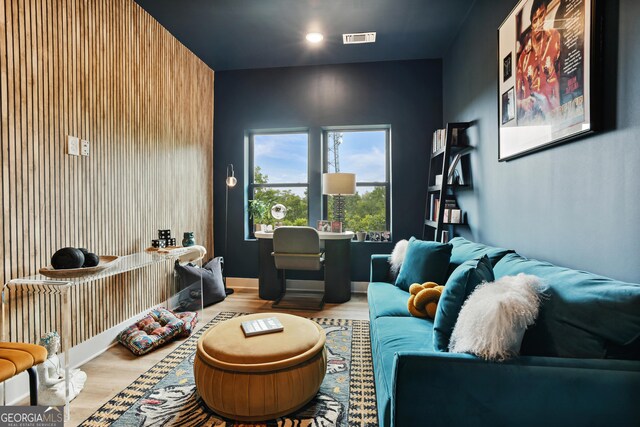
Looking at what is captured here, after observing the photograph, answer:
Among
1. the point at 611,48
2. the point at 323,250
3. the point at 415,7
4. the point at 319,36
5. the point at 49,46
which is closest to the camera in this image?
the point at 611,48

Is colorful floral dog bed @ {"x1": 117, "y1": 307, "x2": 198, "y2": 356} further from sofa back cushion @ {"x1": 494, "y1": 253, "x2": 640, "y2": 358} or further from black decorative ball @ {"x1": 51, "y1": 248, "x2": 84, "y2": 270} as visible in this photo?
sofa back cushion @ {"x1": 494, "y1": 253, "x2": 640, "y2": 358}

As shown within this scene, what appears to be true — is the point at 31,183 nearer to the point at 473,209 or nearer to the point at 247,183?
the point at 247,183

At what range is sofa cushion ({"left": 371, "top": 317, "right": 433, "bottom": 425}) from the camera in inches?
52.0

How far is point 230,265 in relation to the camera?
4.47 meters

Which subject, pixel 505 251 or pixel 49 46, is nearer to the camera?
pixel 505 251

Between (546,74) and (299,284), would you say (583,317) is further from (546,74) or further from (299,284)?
(299,284)

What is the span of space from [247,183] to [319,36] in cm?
201

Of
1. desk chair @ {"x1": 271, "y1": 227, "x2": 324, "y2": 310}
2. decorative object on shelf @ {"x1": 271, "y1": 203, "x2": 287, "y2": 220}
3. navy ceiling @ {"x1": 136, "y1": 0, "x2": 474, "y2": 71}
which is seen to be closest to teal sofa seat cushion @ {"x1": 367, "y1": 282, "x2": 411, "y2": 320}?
desk chair @ {"x1": 271, "y1": 227, "x2": 324, "y2": 310}

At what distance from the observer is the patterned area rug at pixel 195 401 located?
65.2 inches

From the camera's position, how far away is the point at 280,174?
4.50m

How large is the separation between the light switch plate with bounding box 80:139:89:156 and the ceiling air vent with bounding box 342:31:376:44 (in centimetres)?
254

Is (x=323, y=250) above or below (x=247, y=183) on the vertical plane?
below

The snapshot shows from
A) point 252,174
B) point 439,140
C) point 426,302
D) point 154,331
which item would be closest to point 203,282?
point 154,331

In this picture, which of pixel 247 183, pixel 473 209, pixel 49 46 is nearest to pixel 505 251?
pixel 473 209
